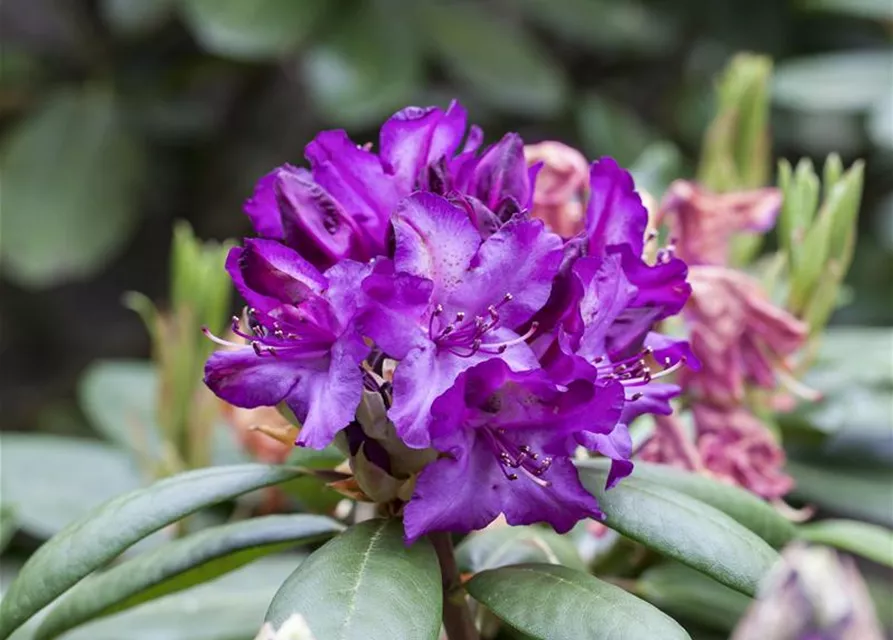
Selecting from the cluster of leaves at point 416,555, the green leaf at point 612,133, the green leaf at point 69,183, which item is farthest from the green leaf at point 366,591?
the green leaf at point 69,183

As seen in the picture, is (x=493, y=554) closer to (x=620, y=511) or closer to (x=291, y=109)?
(x=620, y=511)

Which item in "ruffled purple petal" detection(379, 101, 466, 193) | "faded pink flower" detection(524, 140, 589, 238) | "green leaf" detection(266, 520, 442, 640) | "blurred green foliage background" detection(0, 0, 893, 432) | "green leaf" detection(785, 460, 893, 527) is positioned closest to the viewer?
"green leaf" detection(266, 520, 442, 640)

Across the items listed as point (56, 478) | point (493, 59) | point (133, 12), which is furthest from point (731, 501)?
point (133, 12)

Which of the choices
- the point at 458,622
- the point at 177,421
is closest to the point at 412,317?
the point at 458,622

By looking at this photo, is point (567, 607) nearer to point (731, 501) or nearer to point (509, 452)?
point (509, 452)

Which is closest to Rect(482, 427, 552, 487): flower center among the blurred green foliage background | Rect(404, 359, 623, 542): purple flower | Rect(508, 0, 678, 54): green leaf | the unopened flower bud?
Rect(404, 359, 623, 542): purple flower

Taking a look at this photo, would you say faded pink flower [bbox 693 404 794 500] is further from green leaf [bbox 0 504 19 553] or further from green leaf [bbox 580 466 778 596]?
A: green leaf [bbox 0 504 19 553]
